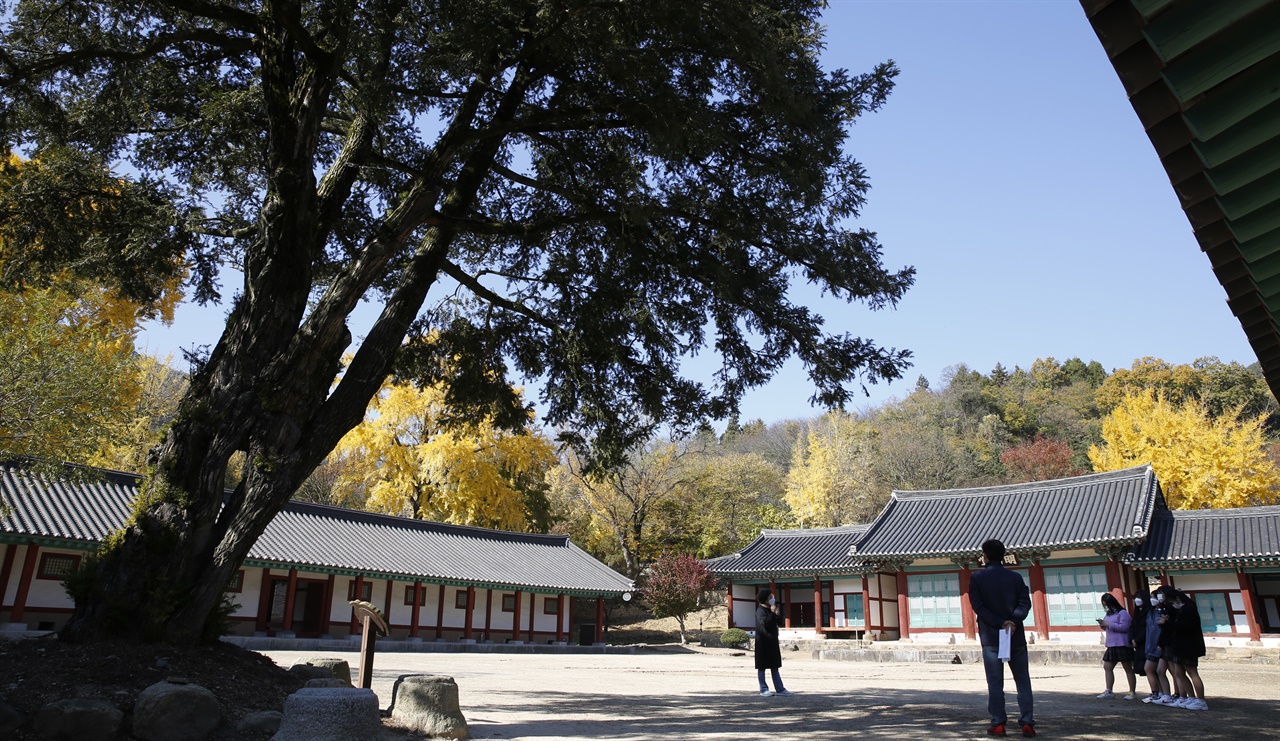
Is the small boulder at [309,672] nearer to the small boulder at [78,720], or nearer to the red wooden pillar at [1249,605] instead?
the small boulder at [78,720]

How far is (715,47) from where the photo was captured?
8031mm

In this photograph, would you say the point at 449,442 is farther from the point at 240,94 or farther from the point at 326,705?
the point at 326,705

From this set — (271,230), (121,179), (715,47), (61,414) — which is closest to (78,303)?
(61,414)

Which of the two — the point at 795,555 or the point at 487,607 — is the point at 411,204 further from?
the point at 795,555

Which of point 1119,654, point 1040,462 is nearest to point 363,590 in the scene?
point 1119,654

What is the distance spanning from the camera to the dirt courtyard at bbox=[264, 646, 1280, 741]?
6953mm

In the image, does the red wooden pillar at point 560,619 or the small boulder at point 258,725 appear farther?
the red wooden pillar at point 560,619

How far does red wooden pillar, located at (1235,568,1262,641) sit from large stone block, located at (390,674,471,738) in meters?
26.2

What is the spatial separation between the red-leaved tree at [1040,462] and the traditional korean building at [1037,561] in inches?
700

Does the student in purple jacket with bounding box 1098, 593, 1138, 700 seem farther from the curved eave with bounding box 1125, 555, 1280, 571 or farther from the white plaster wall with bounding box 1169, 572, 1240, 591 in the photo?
the white plaster wall with bounding box 1169, 572, 1240, 591

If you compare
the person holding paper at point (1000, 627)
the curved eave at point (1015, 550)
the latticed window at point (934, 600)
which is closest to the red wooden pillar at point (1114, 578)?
the curved eave at point (1015, 550)

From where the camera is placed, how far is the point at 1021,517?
2892 cm

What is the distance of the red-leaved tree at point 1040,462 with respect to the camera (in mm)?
47000

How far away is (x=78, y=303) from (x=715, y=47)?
1804 cm
